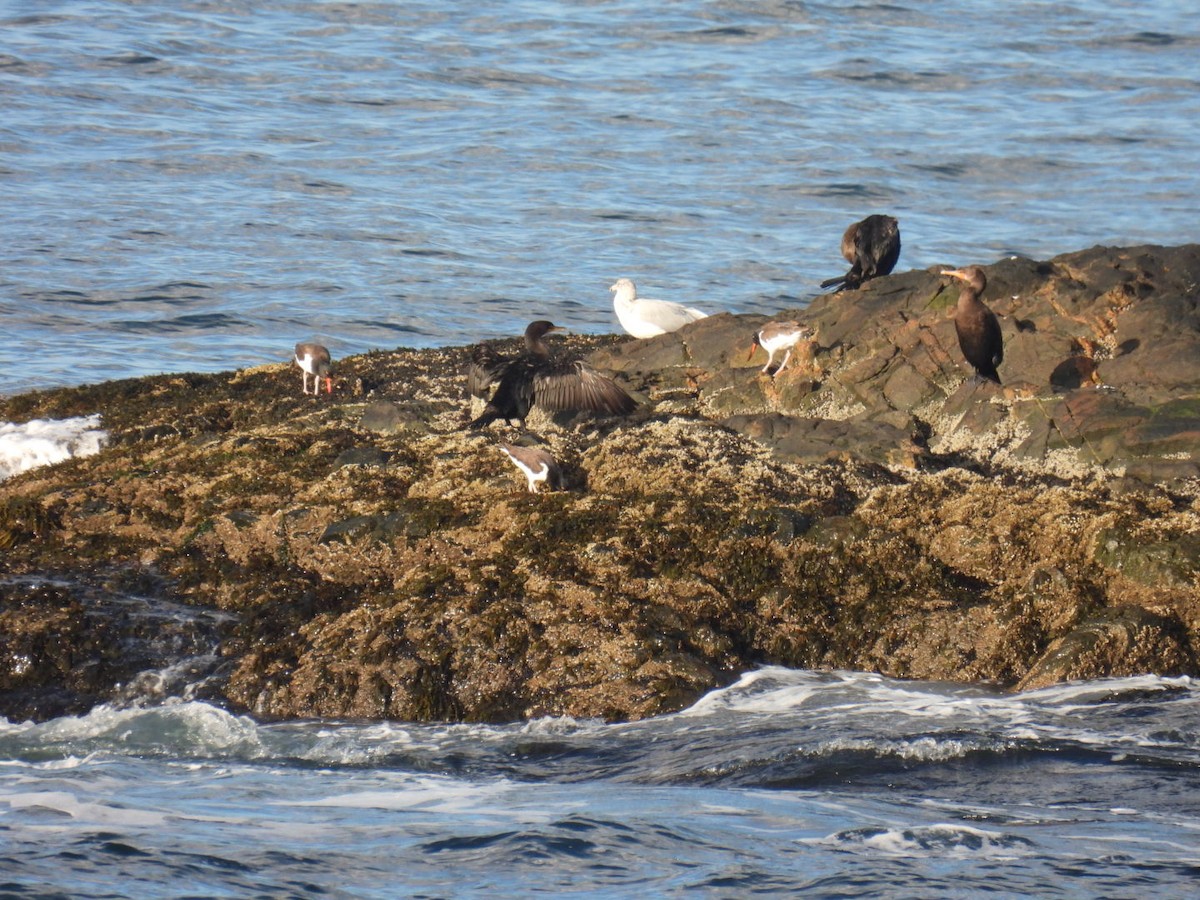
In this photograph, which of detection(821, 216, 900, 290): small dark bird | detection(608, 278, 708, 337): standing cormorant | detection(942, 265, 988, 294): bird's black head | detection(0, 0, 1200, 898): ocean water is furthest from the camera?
detection(608, 278, 708, 337): standing cormorant

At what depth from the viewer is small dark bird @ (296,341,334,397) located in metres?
11.0

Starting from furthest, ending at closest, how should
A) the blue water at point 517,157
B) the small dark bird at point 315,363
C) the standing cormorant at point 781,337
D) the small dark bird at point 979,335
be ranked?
the blue water at point 517,157, the small dark bird at point 315,363, the standing cormorant at point 781,337, the small dark bird at point 979,335

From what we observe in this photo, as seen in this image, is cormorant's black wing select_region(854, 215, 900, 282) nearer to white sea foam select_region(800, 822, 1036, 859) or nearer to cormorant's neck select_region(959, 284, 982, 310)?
cormorant's neck select_region(959, 284, 982, 310)

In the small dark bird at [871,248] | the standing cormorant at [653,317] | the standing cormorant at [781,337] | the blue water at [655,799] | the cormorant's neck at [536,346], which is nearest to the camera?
the blue water at [655,799]

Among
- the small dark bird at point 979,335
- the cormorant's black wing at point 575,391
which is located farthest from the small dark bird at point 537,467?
the small dark bird at point 979,335

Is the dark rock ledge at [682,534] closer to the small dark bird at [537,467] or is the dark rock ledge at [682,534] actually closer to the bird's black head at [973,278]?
the small dark bird at [537,467]

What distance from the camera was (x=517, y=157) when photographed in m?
25.6

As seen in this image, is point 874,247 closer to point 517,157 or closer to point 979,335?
point 979,335

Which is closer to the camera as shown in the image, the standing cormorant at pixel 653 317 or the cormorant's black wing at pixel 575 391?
the cormorant's black wing at pixel 575 391

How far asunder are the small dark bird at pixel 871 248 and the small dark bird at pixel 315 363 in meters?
3.97

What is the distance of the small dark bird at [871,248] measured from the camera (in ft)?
39.2

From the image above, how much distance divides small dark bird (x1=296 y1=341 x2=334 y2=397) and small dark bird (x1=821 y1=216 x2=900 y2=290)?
156 inches

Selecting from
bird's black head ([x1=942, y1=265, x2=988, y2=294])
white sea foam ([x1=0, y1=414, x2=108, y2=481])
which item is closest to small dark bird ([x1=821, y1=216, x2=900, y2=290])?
bird's black head ([x1=942, y1=265, x2=988, y2=294])

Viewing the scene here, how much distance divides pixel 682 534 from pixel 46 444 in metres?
4.84
